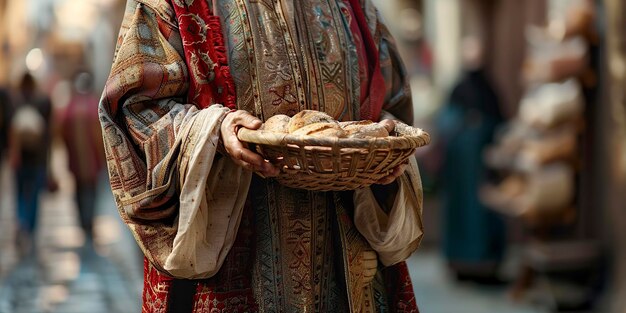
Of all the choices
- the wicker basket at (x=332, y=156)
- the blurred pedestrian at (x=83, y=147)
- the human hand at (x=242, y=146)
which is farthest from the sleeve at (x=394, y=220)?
the blurred pedestrian at (x=83, y=147)

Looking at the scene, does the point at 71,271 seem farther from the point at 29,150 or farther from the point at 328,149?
the point at 328,149

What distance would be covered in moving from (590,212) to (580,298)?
67cm

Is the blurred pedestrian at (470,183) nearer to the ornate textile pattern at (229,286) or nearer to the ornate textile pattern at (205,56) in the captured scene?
the ornate textile pattern at (229,286)

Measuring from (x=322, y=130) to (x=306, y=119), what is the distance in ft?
0.29

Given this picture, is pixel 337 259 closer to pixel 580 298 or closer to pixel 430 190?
pixel 580 298

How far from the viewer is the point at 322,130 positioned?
2.62 meters

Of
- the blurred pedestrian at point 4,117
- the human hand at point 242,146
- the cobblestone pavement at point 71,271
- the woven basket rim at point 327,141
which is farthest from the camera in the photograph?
the blurred pedestrian at point 4,117

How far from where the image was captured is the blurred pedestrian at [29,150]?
34.6 ft

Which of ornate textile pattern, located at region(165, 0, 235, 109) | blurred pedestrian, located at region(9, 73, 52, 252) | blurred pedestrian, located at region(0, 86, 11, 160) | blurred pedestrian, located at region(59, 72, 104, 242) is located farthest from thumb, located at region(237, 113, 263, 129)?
blurred pedestrian, located at region(59, 72, 104, 242)

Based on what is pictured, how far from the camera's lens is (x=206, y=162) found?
2.73 m

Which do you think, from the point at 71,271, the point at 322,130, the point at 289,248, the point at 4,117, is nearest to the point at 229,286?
the point at 289,248

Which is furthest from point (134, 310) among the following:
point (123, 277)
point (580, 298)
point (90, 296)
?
point (580, 298)

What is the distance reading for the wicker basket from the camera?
2533mm

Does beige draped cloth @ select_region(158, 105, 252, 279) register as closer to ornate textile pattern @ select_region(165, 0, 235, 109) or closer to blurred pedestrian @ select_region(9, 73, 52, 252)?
ornate textile pattern @ select_region(165, 0, 235, 109)
